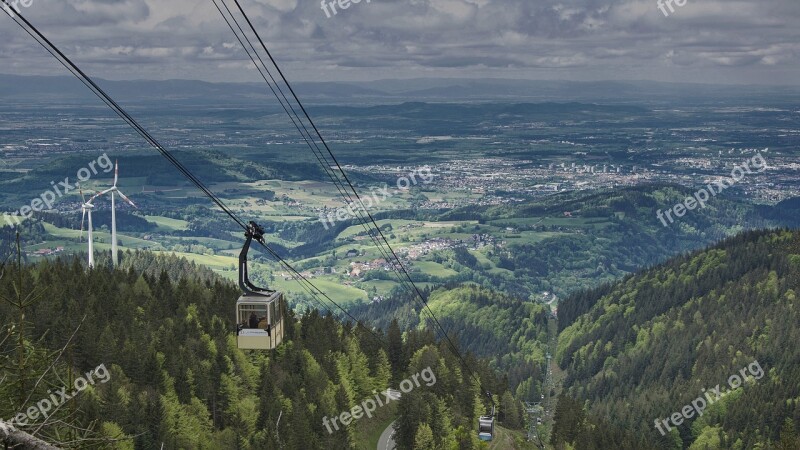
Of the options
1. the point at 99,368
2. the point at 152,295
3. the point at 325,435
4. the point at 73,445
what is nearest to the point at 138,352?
the point at 99,368

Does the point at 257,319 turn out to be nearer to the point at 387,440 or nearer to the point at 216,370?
the point at 216,370

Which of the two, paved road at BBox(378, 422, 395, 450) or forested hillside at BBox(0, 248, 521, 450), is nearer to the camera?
forested hillside at BBox(0, 248, 521, 450)

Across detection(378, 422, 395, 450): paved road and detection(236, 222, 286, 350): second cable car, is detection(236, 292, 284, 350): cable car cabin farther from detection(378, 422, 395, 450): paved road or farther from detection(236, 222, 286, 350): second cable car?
detection(378, 422, 395, 450): paved road

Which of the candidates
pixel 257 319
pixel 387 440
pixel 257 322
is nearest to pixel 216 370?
pixel 387 440

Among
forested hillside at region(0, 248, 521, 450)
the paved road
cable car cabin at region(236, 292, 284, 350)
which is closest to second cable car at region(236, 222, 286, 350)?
cable car cabin at region(236, 292, 284, 350)

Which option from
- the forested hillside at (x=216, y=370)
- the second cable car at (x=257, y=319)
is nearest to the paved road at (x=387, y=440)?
the forested hillside at (x=216, y=370)

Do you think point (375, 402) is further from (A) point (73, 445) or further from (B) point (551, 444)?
(A) point (73, 445)

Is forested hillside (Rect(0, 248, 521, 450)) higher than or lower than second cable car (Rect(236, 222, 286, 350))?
lower

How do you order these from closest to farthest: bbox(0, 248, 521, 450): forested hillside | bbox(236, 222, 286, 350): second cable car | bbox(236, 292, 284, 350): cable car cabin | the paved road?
1. bbox(236, 222, 286, 350): second cable car
2. bbox(236, 292, 284, 350): cable car cabin
3. bbox(0, 248, 521, 450): forested hillside
4. the paved road
